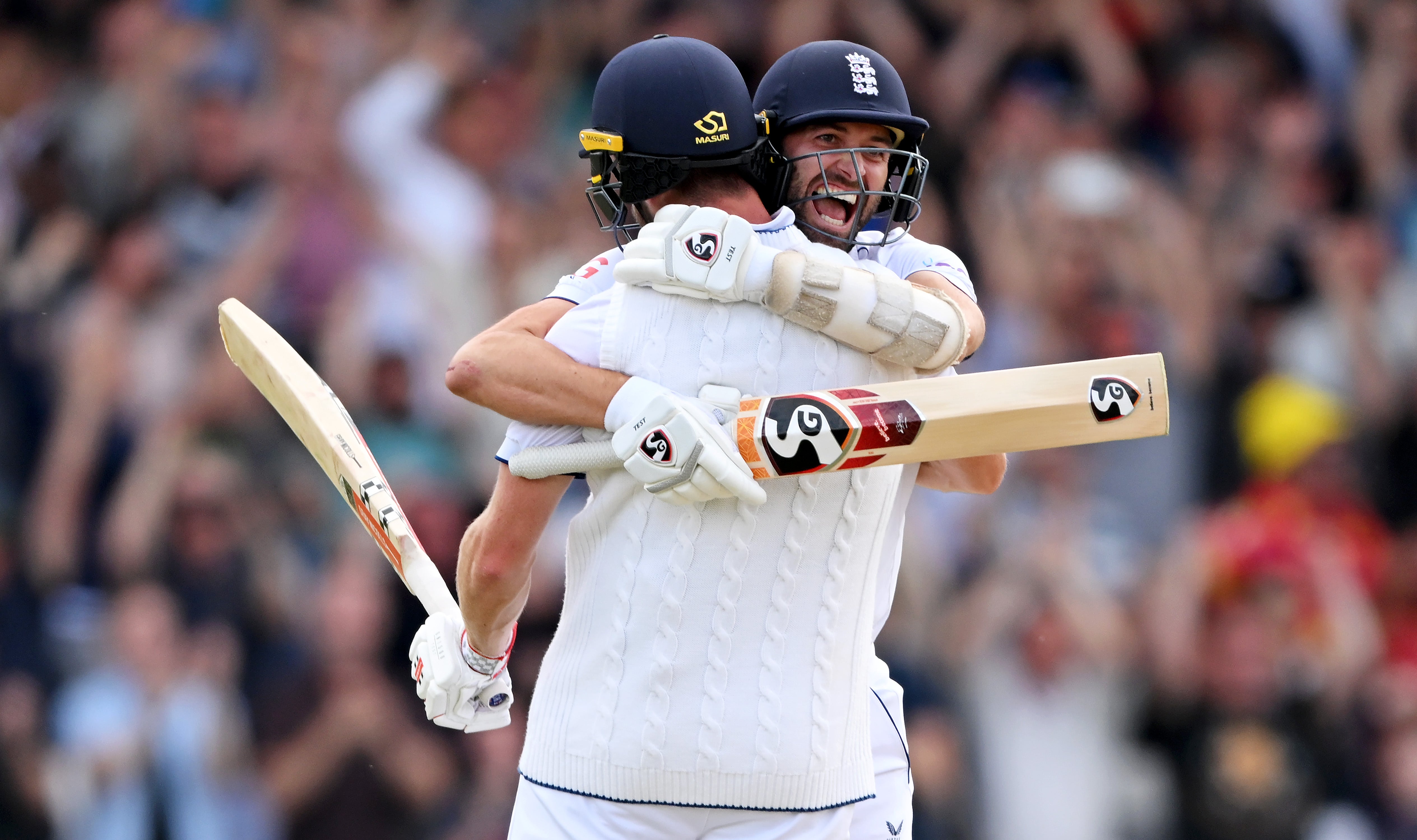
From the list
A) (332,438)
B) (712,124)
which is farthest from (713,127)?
(332,438)

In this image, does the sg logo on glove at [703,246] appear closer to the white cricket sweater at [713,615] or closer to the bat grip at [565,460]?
the white cricket sweater at [713,615]

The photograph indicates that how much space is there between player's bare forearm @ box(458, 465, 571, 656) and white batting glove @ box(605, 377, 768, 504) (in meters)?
0.20

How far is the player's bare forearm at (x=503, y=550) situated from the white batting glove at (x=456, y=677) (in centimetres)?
9

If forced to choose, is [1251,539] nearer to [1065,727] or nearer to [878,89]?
[1065,727]

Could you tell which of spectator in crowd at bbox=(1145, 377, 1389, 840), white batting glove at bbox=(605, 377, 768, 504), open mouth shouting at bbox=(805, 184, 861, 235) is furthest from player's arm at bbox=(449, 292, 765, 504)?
spectator in crowd at bbox=(1145, 377, 1389, 840)

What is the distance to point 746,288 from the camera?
2359mm

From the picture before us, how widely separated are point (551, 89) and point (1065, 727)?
342 centimetres

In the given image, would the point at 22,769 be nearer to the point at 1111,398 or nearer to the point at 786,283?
the point at 786,283

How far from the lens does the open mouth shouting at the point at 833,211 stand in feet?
8.70

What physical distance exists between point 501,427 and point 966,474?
3.33 metres

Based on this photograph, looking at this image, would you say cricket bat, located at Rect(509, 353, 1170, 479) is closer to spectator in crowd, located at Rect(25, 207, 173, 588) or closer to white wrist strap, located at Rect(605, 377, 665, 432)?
white wrist strap, located at Rect(605, 377, 665, 432)

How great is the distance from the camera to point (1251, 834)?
19.0ft

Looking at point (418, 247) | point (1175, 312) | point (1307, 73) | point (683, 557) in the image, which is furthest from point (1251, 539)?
point (683, 557)

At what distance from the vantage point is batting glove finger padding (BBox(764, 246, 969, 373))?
2354 mm
